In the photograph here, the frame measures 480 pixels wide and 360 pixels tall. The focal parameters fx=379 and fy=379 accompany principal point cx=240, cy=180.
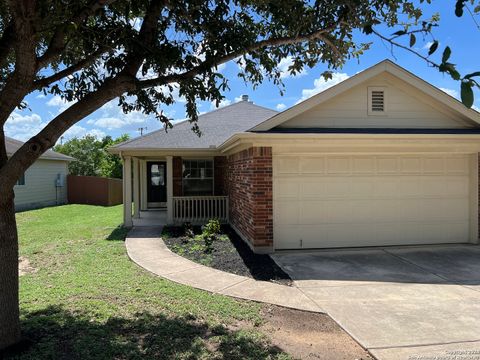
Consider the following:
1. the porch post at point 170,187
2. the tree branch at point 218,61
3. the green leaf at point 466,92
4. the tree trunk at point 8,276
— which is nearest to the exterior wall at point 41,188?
the porch post at point 170,187

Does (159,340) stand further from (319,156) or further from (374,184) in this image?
(374,184)

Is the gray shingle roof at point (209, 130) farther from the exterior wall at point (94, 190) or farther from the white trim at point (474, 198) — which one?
the exterior wall at point (94, 190)

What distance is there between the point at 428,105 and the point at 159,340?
8774mm

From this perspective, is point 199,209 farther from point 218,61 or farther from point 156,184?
point 218,61

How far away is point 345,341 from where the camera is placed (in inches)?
171

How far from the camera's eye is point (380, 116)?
9.57 m

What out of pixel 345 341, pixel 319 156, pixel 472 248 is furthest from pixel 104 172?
pixel 345 341

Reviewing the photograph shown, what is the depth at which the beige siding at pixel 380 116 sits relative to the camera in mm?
9406

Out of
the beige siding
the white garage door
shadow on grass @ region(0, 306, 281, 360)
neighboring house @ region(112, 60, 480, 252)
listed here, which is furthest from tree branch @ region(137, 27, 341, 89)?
the white garage door

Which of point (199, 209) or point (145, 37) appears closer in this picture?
point (145, 37)

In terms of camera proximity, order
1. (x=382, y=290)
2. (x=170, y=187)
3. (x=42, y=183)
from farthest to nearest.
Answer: (x=42, y=183) < (x=170, y=187) < (x=382, y=290)

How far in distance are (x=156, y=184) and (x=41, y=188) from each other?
26.5 feet

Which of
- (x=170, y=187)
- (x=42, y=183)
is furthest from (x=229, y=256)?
(x=42, y=183)

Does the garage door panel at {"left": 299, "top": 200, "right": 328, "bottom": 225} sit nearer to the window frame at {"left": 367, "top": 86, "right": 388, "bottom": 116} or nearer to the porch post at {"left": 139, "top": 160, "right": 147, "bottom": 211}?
the window frame at {"left": 367, "top": 86, "right": 388, "bottom": 116}
